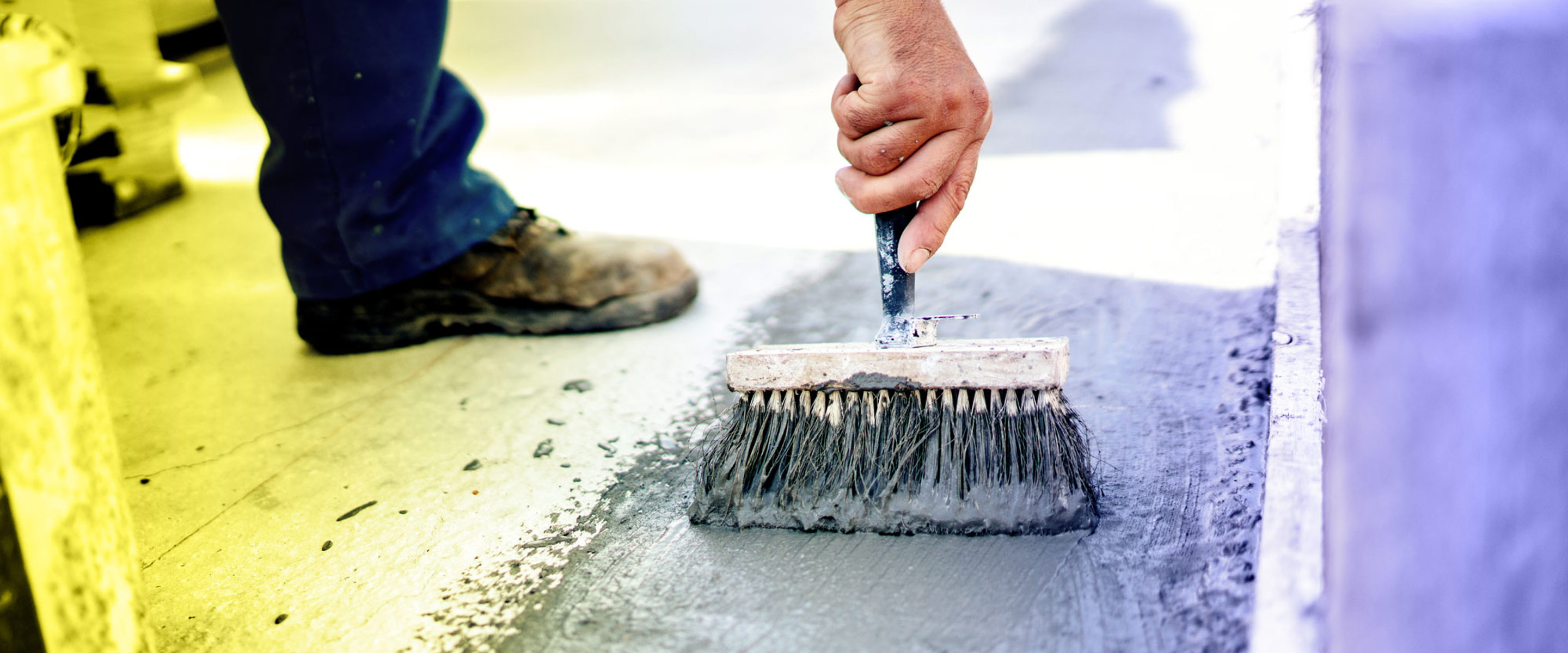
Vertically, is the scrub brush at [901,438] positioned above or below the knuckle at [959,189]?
below

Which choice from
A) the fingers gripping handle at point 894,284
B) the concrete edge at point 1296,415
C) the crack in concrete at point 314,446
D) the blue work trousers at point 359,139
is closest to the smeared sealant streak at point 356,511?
the crack in concrete at point 314,446

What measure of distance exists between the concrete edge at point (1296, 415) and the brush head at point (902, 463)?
24cm

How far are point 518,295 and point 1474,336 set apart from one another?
1907 millimetres

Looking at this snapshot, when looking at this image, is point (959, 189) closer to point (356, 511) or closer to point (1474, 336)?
point (356, 511)

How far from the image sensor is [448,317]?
205 centimetres

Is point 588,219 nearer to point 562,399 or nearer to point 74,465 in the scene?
point 562,399

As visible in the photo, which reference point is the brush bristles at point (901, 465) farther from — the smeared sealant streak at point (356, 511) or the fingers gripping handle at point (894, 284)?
the smeared sealant streak at point (356, 511)

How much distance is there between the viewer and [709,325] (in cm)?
205

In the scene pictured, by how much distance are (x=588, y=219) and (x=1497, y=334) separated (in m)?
2.05

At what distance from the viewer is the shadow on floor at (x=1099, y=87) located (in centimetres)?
294

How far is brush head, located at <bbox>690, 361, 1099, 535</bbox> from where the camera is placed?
125 centimetres

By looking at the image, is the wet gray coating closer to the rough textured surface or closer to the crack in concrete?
the rough textured surface

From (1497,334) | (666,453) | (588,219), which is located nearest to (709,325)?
(666,453)

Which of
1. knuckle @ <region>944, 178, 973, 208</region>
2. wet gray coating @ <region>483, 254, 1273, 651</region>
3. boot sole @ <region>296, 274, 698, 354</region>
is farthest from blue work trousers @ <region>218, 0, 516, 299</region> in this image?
knuckle @ <region>944, 178, 973, 208</region>
